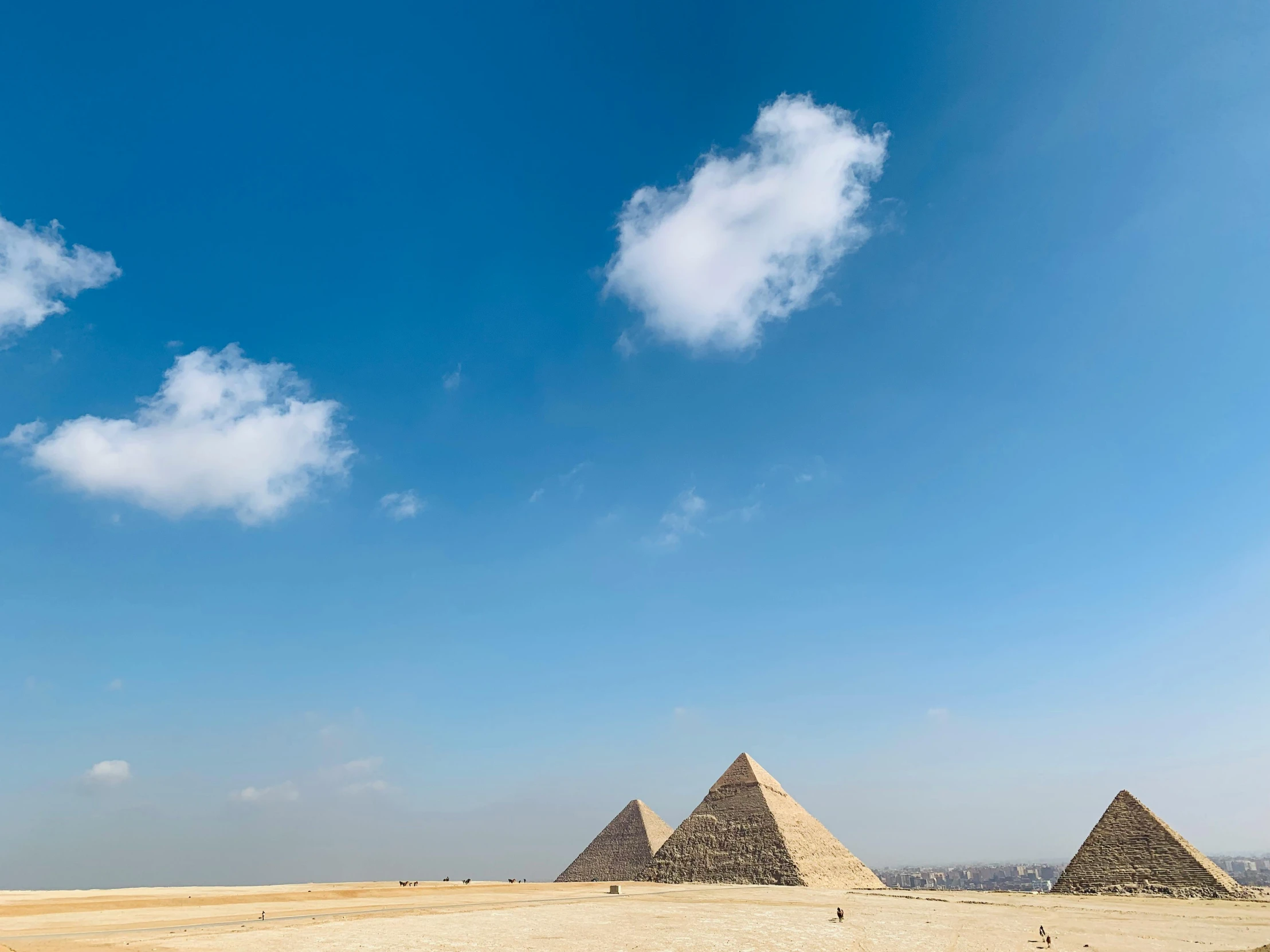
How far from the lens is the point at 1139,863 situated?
51.2 m

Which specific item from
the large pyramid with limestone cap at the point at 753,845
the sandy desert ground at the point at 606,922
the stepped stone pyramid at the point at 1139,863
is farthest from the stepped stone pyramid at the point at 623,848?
the stepped stone pyramid at the point at 1139,863

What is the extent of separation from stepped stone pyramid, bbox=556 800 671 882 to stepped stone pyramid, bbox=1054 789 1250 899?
50.9 m

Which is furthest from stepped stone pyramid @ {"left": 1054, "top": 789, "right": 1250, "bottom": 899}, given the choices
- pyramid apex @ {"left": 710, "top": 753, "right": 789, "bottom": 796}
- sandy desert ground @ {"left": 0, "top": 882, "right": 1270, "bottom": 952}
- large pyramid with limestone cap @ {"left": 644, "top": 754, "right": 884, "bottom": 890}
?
pyramid apex @ {"left": 710, "top": 753, "right": 789, "bottom": 796}

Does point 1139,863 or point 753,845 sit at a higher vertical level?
point 753,845

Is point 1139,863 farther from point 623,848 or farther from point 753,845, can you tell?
point 623,848

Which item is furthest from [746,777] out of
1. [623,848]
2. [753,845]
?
[623,848]

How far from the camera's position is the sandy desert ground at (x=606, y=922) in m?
25.6

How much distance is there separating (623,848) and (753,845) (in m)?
31.8

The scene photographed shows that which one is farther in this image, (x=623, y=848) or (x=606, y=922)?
(x=623, y=848)

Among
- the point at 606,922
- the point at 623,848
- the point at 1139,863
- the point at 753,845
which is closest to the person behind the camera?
the point at 606,922

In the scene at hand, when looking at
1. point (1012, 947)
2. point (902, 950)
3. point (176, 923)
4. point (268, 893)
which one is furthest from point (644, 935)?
point (268, 893)

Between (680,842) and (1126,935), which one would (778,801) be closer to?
(680,842)

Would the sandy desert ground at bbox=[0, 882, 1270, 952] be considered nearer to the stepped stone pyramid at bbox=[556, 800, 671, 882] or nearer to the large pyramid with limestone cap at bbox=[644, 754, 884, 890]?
the large pyramid with limestone cap at bbox=[644, 754, 884, 890]

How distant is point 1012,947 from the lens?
27.9 metres
